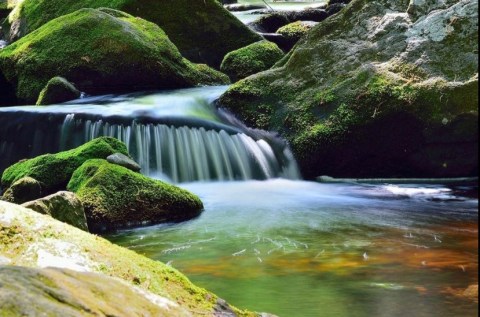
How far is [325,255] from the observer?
536 cm

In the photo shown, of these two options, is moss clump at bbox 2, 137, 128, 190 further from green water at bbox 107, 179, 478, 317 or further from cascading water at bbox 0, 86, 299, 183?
cascading water at bbox 0, 86, 299, 183

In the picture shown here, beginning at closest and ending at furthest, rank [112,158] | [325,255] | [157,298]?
[157,298] → [325,255] → [112,158]

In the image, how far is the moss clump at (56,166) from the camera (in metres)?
7.41

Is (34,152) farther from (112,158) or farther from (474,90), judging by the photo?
(474,90)

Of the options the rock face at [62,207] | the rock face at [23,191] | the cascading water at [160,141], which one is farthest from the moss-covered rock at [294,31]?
the rock face at [62,207]

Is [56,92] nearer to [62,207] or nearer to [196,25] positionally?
[196,25]

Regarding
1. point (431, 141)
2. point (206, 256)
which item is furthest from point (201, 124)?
point (206, 256)

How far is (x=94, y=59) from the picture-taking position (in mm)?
12641

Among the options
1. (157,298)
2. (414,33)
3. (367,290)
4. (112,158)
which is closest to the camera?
(157,298)

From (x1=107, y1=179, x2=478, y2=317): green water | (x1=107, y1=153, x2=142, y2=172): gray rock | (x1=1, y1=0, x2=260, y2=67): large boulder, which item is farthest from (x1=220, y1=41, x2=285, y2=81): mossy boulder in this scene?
(x1=107, y1=153, x2=142, y2=172): gray rock

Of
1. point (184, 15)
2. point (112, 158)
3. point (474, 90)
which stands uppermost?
point (184, 15)

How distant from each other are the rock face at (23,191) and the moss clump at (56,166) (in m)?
0.36

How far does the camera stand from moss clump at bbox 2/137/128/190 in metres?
7.41

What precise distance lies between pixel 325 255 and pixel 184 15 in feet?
39.5
